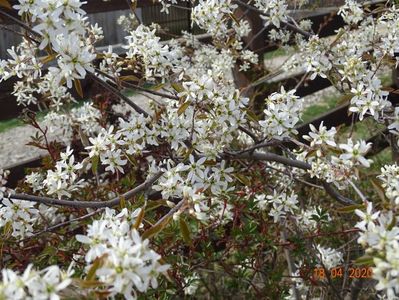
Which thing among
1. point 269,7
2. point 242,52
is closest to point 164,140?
point 269,7

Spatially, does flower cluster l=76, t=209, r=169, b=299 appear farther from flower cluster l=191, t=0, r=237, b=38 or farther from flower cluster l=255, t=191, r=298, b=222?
flower cluster l=191, t=0, r=237, b=38

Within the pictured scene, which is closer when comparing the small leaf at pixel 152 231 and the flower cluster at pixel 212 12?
the small leaf at pixel 152 231

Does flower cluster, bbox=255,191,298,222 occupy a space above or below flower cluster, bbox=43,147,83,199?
below

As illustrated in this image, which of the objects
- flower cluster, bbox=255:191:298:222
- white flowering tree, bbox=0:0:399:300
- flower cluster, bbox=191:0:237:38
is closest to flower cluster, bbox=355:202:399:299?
white flowering tree, bbox=0:0:399:300

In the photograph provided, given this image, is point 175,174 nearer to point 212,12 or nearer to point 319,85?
point 212,12

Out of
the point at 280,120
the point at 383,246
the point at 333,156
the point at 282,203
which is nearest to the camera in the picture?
the point at 383,246

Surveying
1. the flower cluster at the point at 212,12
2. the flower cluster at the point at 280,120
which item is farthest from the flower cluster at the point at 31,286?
the flower cluster at the point at 212,12

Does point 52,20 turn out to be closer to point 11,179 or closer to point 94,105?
point 94,105

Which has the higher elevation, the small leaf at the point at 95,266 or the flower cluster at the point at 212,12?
the flower cluster at the point at 212,12

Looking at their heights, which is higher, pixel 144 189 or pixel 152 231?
pixel 152 231

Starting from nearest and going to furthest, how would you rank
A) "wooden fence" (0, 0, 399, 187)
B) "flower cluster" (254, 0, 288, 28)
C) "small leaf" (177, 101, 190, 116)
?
"small leaf" (177, 101, 190, 116) < "flower cluster" (254, 0, 288, 28) < "wooden fence" (0, 0, 399, 187)

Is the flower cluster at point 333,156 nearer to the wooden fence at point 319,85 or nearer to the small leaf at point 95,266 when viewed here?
the small leaf at point 95,266
